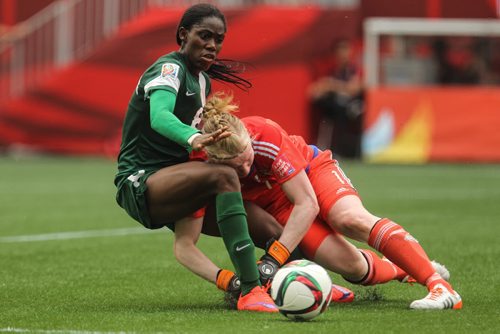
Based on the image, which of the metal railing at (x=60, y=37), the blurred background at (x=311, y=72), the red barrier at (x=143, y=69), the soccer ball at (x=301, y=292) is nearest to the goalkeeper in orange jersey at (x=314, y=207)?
the soccer ball at (x=301, y=292)

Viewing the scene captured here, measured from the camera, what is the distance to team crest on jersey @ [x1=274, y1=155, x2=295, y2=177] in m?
6.39

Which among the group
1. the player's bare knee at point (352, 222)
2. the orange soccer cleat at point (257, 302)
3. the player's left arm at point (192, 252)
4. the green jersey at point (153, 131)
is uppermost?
Result: the green jersey at point (153, 131)

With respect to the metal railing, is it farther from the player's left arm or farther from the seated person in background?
the player's left arm

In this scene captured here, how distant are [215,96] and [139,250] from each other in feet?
11.0

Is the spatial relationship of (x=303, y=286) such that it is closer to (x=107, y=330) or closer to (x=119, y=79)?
(x=107, y=330)

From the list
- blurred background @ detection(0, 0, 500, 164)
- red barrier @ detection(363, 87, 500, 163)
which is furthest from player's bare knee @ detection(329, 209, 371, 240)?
red barrier @ detection(363, 87, 500, 163)

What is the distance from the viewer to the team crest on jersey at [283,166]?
21.0ft

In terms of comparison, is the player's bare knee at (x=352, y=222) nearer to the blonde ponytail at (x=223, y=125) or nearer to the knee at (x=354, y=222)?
the knee at (x=354, y=222)

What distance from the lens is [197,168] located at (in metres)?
6.27

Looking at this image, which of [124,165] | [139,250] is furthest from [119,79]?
[124,165]

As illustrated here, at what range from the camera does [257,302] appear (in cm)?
616

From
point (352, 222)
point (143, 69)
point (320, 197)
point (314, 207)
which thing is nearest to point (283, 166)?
point (314, 207)

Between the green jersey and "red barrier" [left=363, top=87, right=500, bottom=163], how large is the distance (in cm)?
1284

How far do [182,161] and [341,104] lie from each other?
45.7 feet
